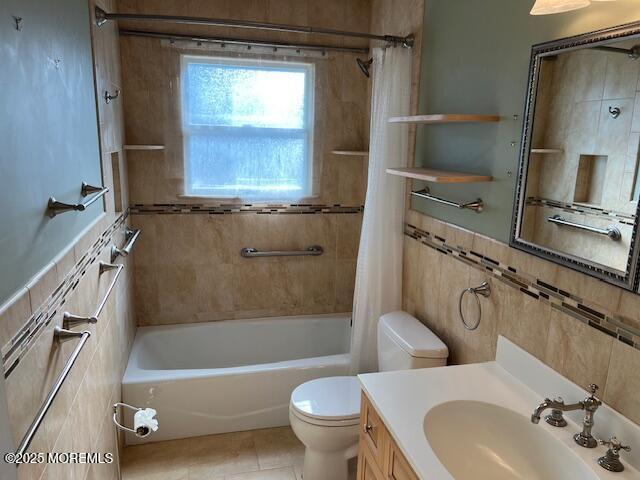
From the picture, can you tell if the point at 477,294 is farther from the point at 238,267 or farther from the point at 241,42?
the point at 241,42

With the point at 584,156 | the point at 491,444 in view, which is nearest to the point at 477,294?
the point at 491,444

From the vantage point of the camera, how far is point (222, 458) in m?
2.48

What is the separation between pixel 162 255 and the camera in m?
3.07

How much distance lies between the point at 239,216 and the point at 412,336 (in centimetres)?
151

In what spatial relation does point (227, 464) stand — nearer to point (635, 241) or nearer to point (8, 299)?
point (8, 299)

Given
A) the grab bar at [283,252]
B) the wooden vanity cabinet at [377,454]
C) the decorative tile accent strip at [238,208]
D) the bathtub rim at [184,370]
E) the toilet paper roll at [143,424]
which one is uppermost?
the decorative tile accent strip at [238,208]

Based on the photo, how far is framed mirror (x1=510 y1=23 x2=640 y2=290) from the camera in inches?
48.6

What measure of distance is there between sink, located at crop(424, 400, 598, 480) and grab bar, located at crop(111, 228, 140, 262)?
5.21ft

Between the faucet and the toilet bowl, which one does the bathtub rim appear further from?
the faucet

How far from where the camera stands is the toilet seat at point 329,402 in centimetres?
210

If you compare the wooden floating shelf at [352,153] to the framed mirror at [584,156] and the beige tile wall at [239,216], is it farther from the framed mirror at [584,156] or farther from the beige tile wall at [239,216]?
the framed mirror at [584,156]

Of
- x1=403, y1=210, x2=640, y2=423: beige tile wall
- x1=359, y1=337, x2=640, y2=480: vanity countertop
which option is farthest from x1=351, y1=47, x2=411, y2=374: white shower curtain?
x1=359, y1=337, x2=640, y2=480: vanity countertop

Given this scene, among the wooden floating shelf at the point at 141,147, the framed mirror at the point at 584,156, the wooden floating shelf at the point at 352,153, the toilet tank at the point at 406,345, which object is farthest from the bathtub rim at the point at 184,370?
the framed mirror at the point at 584,156

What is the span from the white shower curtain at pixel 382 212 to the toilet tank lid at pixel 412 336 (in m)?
0.19
